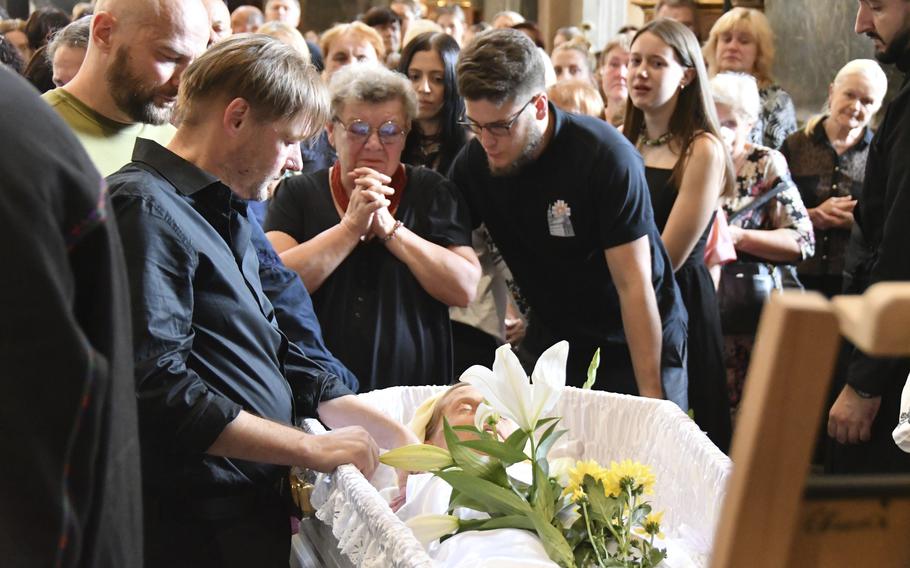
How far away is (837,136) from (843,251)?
0.52 metres

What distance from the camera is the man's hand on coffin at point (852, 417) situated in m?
2.96

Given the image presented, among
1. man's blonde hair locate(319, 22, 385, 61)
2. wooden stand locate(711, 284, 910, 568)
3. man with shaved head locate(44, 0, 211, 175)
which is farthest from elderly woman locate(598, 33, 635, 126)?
wooden stand locate(711, 284, 910, 568)

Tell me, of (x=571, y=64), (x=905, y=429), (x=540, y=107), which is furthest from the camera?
(x=571, y=64)

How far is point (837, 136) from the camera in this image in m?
4.97

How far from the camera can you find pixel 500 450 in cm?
206

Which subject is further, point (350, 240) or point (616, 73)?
point (616, 73)

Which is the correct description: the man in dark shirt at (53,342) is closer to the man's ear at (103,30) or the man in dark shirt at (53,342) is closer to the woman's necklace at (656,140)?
the man's ear at (103,30)

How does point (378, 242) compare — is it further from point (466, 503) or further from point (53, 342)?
point (53, 342)

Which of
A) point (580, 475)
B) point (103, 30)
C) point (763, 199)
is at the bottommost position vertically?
point (763, 199)

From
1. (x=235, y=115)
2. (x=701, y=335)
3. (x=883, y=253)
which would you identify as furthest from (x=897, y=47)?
(x=235, y=115)

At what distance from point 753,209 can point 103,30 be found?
99.0 inches

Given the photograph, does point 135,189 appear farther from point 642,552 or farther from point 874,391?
point 874,391

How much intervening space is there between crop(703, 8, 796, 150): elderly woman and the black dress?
1976mm

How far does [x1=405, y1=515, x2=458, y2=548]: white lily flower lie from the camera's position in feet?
6.51
